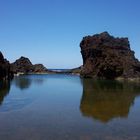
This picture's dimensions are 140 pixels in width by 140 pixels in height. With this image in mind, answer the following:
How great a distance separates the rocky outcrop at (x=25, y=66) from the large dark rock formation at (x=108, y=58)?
38089 millimetres

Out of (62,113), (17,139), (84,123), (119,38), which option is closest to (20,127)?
(17,139)

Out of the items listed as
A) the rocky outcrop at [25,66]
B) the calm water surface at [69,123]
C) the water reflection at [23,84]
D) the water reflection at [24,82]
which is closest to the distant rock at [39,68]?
the rocky outcrop at [25,66]

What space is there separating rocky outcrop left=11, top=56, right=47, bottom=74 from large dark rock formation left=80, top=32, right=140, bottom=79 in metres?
38.1

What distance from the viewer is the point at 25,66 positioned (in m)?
144

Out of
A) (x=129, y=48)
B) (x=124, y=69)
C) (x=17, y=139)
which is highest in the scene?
(x=129, y=48)

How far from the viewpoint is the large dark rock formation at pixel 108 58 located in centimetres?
9362

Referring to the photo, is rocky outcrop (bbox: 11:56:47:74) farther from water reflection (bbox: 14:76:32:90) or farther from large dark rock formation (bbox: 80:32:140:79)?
water reflection (bbox: 14:76:32:90)

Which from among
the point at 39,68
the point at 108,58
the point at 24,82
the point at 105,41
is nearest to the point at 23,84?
the point at 24,82

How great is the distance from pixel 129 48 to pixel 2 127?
91.7 metres

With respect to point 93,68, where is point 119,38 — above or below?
above

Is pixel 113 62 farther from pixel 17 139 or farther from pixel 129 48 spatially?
pixel 17 139

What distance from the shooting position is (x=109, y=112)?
1099 inches

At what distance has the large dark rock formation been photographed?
9362cm

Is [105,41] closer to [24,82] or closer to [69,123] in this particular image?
[24,82]
